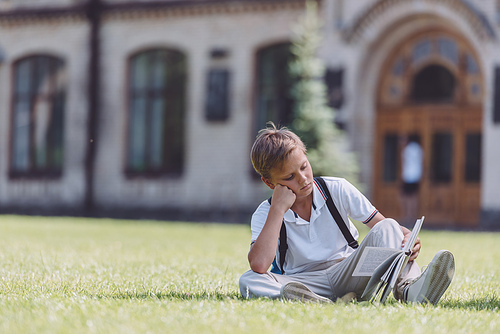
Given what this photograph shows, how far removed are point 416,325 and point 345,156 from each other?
1306 cm

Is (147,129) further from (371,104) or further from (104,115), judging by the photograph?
(371,104)

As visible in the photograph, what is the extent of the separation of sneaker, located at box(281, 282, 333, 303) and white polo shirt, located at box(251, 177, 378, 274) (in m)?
0.31

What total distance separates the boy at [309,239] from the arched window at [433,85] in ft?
46.3

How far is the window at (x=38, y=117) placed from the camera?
901 inches

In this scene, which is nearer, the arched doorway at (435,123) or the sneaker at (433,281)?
the sneaker at (433,281)

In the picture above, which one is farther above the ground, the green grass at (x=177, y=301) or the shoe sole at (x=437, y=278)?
the shoe sole at (x=437, y=278)

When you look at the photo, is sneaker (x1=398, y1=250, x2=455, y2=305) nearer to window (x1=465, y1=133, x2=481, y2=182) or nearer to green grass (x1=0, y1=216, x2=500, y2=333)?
green grass (x1=0, y1=216, x2=500, y2=333)

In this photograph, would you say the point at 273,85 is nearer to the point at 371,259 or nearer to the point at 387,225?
the point at 387,225

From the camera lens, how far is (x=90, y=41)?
22.2 metres

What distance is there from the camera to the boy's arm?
4.54 meters

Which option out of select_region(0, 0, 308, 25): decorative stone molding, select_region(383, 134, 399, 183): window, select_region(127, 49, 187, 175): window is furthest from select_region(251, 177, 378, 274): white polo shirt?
select_region(127, 49, 187, 175): window

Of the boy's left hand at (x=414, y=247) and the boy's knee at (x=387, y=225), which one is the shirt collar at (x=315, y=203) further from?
the boy's left hand at (x=414, y=247)

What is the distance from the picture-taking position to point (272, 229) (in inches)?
179

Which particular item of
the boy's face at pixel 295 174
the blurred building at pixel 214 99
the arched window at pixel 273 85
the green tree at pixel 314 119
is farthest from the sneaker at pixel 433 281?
the arched window at pixel 273 85
